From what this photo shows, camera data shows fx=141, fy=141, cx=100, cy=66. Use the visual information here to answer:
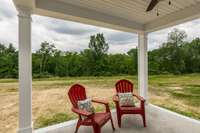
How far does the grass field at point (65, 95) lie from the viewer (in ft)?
9.88

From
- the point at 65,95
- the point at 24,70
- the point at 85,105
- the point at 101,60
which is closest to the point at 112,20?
the point at 101,60

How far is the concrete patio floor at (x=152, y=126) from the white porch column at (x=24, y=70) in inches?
16.7

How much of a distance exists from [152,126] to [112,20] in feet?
8.32

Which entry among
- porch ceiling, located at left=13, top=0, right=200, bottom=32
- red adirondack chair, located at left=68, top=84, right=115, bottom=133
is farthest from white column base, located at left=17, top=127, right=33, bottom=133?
porch ceiling, located at left=13, top=0, right=200, bottom=32

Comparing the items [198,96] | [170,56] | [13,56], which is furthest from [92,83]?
[198,96]

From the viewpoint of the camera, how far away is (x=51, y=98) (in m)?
3.66

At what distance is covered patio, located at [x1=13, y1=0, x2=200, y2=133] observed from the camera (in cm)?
240

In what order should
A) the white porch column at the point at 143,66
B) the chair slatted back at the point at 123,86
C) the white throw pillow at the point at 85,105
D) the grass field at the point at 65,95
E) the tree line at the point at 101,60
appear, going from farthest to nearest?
the white porch column at the point at 143,66 → the chair slatted back at the point at 123,86 → the tree line at the point at 101,60 → the grass field at the point at 65,95 → the white throw pillow at the point at 85,105

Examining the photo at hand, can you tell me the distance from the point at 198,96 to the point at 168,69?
105 centimetres

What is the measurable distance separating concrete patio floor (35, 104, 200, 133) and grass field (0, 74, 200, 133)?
37 centimetres

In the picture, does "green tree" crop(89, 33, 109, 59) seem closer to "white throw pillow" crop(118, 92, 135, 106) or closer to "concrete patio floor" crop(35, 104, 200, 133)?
"white throw pillow" crop(118, 92, 135, 106)

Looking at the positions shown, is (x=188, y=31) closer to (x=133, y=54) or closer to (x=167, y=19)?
(x=167, y=19)

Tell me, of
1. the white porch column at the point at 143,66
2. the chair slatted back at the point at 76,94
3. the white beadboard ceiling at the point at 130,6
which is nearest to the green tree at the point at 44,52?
the chair slatted back at the point at 76,94

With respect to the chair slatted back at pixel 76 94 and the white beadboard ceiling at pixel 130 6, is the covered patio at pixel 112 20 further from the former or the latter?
the chair slatted back at pixel 76 94
